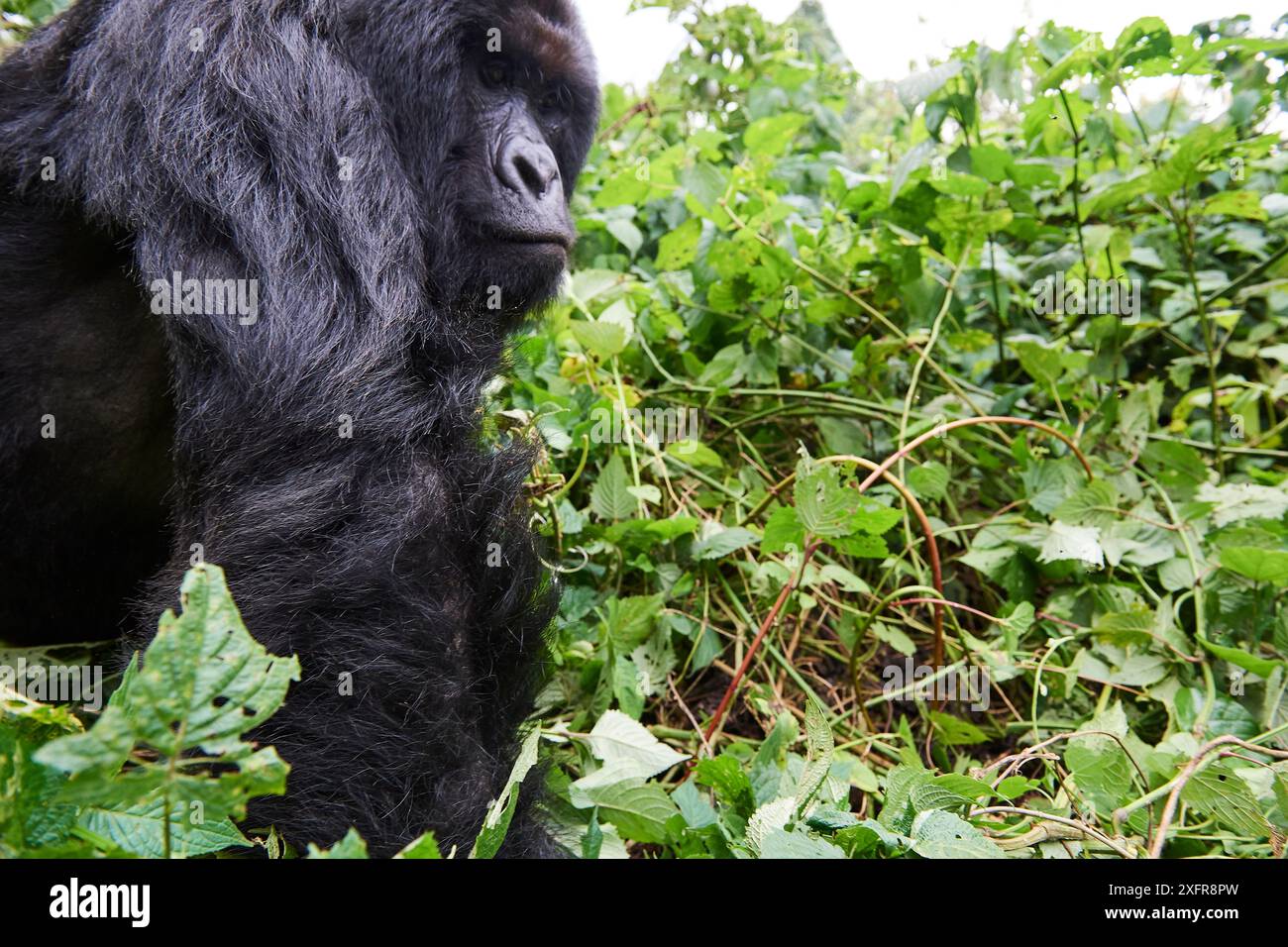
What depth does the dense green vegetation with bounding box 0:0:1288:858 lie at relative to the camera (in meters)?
1.96

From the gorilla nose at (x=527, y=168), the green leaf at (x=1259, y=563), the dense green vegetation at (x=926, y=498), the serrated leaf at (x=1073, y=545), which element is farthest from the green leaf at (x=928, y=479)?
the gorilla nose at (x=527, y=168)

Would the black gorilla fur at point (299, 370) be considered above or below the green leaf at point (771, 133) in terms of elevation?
below

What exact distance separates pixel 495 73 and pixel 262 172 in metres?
0.84

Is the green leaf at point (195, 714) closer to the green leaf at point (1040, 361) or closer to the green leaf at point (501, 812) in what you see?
the green leaf at point (501, 812)

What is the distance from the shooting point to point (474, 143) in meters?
2.65

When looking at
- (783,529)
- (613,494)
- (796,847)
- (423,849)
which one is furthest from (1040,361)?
(423,849)

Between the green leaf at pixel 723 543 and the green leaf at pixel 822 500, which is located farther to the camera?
the green leaf at pixel 723 543

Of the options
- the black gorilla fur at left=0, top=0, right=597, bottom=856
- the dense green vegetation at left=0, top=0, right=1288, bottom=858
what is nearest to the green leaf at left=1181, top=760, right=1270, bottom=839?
the dense green vegetation at left=0, top=0, right=1288, bottom=858

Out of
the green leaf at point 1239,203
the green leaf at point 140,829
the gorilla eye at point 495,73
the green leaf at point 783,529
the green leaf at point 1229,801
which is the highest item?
the gorilla eye at point 495,73

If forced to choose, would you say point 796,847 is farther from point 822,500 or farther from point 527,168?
point 527,168

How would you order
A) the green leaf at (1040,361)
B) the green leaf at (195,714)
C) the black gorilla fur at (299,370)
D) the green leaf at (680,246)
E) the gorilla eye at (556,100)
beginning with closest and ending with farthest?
the green leaf at (195,714), the black gorilla fur at (299,370), the gorilla eye at (556,100), the green leaf at (1040,361), the green leaf at (680,246)

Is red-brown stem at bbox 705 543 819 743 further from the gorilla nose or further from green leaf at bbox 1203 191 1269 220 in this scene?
green leaf at bbox 1203 191 1269 220

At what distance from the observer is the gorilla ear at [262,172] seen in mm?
2143
